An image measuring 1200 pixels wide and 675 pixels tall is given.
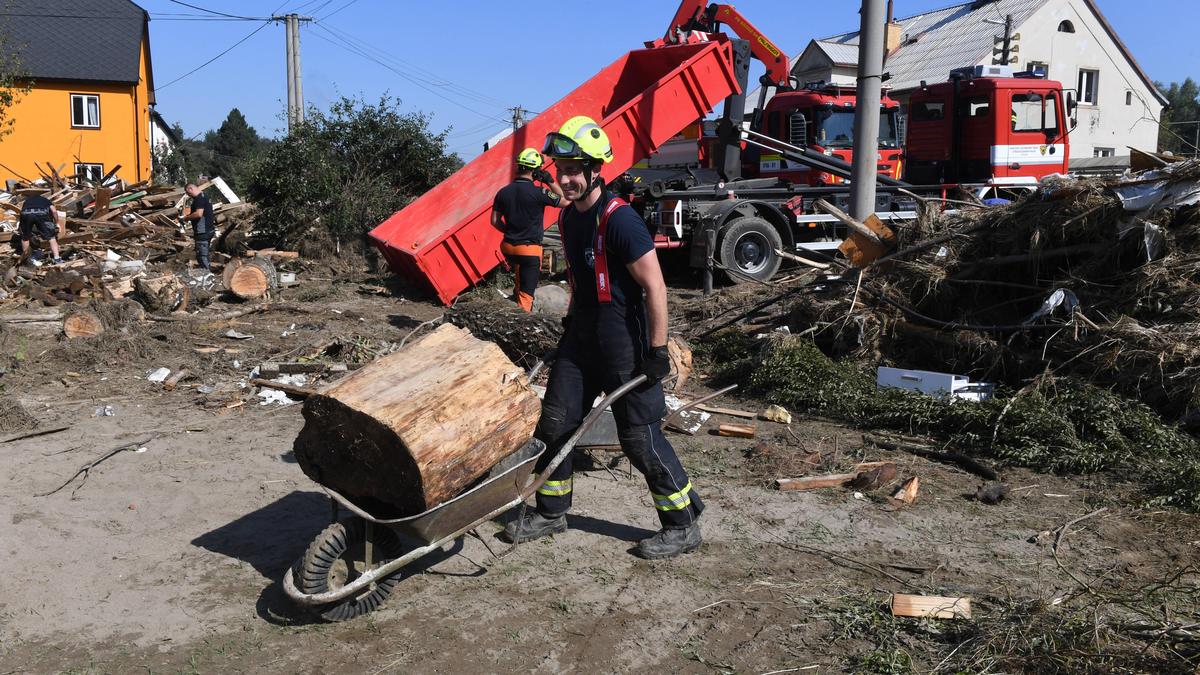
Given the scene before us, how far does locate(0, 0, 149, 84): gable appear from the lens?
123 ft

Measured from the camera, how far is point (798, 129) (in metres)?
14.6

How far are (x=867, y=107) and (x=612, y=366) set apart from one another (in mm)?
6502

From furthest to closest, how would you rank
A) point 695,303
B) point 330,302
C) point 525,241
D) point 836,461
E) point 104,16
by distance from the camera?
1. point 104,16
2. point 330,302
3. point 695,303
4. point 525,241
5. point 836,461

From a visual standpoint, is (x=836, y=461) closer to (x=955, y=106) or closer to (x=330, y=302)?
(x=330, y=302)

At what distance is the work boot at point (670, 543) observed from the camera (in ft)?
14.8

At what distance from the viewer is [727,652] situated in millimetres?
3664

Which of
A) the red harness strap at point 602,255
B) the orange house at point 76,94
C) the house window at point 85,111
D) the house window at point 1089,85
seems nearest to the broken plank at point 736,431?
the red harness strap at point 602,255

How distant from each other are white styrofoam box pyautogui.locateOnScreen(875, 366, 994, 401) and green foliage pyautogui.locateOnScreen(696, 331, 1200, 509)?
0.14 meters

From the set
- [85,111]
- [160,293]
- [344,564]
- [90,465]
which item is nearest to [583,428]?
[344,564]

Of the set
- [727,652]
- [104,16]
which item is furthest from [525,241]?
[104,16]

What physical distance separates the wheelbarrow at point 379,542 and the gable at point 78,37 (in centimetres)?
3957

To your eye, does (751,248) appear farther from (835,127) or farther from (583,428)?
(583,428)

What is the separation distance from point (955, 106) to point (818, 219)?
10.0 feet

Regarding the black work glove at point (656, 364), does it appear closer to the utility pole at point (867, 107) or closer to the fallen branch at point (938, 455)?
the fallen branch at point (938, 455)
